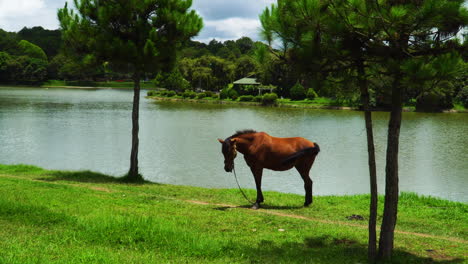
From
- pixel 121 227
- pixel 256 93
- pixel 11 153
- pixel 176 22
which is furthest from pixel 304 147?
pixel 256 93

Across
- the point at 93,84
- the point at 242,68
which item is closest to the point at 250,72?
the point at 242,68

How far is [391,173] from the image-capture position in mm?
6000

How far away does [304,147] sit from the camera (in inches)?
413

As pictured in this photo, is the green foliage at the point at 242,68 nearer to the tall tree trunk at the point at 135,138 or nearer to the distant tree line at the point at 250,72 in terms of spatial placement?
the distant tree line at the point at 250,72

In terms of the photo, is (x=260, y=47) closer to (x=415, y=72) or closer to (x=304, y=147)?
(x=415, y=72)

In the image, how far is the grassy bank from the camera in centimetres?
595

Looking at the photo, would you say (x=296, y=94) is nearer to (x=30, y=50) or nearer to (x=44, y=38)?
(x=30, y=50)

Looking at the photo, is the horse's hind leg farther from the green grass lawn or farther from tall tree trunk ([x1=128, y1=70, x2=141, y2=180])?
the green grass lawn

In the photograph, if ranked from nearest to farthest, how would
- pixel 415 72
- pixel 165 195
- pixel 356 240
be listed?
pixel 415 72, pixel 356 240, pixel 165 195

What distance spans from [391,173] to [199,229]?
10.7 ft

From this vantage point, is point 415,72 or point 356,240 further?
point 356,240

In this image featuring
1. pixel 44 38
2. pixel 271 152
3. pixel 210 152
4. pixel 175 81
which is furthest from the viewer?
pixel 44 38

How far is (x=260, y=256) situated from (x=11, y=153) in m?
18.8

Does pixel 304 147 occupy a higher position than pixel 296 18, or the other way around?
pixel 296 18
